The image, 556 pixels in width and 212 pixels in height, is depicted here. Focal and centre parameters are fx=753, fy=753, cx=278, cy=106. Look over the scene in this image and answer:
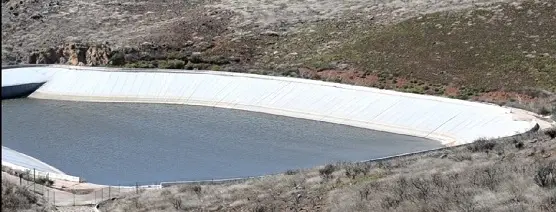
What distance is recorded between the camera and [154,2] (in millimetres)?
71938

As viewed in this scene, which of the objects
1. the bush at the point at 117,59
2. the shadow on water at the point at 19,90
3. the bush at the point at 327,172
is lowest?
the shadow on water at the point at 19,90

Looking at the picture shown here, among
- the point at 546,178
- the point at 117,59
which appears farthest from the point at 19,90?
the point at 546,178

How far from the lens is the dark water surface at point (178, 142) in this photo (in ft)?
93.2

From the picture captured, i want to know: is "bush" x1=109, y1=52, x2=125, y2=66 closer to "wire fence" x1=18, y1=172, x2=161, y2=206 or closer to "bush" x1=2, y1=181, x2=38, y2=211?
"wire fence" x1=18, y1=172, x2=161, y2=206

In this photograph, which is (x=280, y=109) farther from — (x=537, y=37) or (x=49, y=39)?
(x=49, y=39)

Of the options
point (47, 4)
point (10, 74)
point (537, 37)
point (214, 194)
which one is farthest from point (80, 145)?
point (47, 4)

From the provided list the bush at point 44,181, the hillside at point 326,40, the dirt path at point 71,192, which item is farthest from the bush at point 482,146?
the hillside at point 326,40

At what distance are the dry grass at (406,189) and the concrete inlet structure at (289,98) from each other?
1151cm

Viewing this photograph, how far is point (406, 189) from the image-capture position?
12.8 meters

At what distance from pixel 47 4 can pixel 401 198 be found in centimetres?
6534

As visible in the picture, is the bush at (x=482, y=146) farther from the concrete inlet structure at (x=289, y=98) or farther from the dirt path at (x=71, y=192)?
the dirt path at (x=71, y=192)

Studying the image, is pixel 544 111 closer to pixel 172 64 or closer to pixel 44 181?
pixel 44 181

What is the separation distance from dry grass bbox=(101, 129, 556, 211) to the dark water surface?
772 centimetres

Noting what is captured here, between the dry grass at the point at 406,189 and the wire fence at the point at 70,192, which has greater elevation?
the dry grass at the point at 406,189
